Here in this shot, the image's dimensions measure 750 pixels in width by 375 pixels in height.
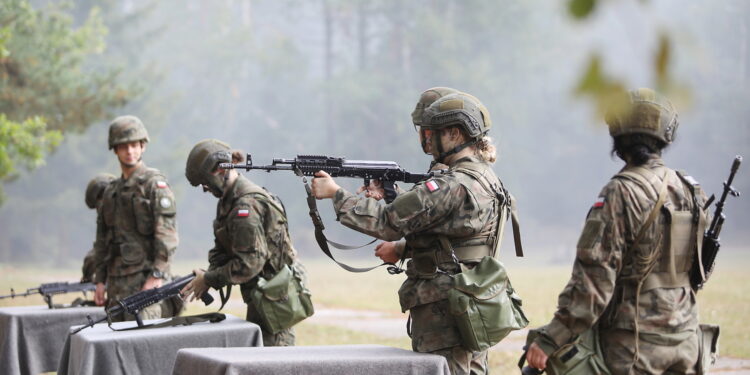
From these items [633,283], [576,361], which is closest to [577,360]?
[576,361]

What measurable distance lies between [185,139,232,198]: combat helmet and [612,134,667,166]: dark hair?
3.23m

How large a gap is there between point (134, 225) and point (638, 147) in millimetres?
4679

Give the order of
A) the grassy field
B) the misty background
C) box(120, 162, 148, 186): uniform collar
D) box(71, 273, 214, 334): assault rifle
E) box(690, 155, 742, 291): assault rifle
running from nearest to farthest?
box(690, 155, 742, 291): assault rifle, box(71, 273, 214, 334): assault rifle, box(120, 162, 148, 186): uniform collar, the grassy field, the misty background

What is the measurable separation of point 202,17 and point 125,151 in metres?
45.7

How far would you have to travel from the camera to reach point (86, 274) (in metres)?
9.19

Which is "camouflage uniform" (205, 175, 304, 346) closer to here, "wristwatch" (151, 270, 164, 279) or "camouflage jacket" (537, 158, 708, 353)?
"wristwatch" (151, 270, 164, 279)

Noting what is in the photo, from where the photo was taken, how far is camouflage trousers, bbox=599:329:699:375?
12.8 ft

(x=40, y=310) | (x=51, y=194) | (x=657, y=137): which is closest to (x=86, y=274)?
(x=40, y=310)

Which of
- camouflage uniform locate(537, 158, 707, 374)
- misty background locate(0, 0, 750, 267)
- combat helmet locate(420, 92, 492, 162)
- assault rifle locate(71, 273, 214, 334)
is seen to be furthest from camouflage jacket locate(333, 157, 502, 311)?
misty background locate(0, 0, 750, 267)

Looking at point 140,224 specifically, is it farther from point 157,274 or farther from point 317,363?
point 317,363

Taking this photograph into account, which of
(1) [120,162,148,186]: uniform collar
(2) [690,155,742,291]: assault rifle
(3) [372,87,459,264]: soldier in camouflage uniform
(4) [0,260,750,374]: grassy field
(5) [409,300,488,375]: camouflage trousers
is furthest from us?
(4) [0,260,750,374]: grassy field

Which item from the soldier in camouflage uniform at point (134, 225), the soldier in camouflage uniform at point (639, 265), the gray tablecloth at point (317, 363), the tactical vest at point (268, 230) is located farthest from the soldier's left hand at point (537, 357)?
the soldier in camouflage uniform at point (134, 225)

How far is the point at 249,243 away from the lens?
20.2 ft

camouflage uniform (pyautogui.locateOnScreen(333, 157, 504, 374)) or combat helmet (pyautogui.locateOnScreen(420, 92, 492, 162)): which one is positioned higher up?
combat helmet (pyautogui.locateOnScreen(420, 92, 492, 162))
